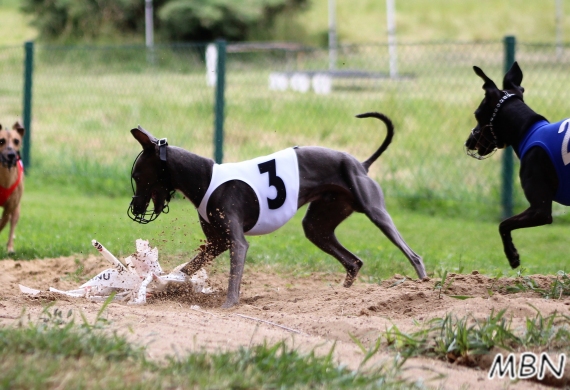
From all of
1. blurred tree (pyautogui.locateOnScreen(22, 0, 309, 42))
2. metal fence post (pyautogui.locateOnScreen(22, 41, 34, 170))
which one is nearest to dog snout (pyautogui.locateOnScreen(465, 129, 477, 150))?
metal fence post (pyautogui.locateOnScreen(22, 41, 34, 170))

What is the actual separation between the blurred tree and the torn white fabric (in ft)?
60.8

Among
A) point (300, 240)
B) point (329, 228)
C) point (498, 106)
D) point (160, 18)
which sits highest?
point (160, 18)

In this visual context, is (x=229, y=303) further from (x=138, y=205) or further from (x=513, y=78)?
(x=513, y=78)

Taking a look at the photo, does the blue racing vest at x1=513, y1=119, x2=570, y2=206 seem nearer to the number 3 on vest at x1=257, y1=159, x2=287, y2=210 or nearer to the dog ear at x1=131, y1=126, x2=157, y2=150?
the number 3 on vest at x1=257, y1=159, x2=287, y2=210

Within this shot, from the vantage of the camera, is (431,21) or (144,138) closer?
(144,138)

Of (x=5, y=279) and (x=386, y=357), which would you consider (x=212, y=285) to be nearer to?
(x=5, y=279)

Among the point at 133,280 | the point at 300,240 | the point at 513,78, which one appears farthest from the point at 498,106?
the point at 300,240

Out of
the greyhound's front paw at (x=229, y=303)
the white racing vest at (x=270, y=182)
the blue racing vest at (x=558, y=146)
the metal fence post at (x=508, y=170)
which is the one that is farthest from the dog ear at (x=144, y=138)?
the metal fence post at (x=508, y=170)

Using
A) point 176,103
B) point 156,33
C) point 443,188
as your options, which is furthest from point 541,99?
point 156,33

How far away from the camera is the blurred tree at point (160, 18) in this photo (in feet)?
79.6

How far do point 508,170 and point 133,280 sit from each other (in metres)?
5.63

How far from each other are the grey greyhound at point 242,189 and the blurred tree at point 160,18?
18506 millimetres

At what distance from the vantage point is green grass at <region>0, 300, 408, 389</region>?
2949mm

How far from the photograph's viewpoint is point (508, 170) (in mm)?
9492
